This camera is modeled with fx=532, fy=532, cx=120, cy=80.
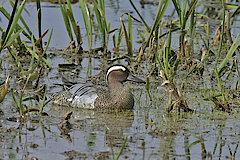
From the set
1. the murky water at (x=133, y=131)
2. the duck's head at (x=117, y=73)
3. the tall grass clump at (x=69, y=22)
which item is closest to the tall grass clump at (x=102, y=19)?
→ the tall grass clump at (x=69, y=22)

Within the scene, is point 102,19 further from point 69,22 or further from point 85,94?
point 85,94

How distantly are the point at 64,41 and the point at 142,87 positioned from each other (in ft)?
9.75

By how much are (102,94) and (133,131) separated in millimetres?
1592

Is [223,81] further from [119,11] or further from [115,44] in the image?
[119,11]

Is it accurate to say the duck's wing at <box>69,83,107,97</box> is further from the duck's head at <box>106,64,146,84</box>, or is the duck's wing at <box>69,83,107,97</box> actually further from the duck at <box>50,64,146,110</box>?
the duck's head at <box>106,64,146,84</box>

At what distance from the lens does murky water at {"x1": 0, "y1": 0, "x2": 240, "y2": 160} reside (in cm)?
514

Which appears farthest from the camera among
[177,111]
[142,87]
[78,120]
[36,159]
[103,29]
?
[103,29]

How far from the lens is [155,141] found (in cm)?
554

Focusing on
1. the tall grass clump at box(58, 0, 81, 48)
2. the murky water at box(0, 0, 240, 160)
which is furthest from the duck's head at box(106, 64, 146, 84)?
the tall grass clump at box(58, 0, 81, 48)

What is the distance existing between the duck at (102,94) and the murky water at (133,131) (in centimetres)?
15

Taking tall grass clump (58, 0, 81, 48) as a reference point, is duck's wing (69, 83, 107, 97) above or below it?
below

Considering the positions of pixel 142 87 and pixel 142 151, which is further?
pixel 142 87

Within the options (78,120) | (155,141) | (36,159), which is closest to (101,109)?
(78,120)

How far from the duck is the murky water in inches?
5.9
